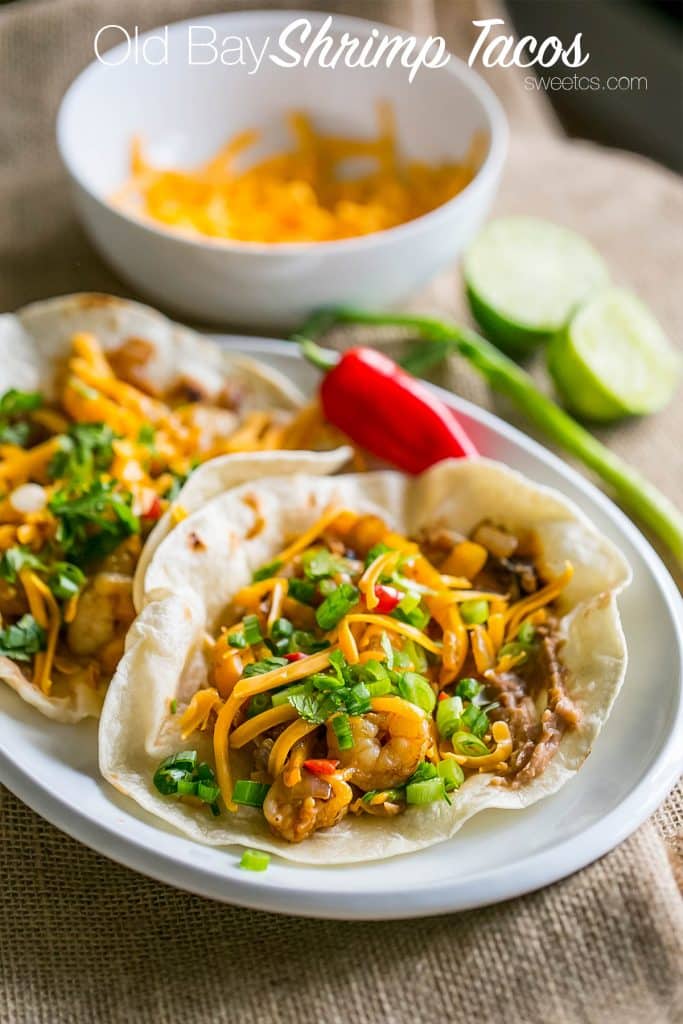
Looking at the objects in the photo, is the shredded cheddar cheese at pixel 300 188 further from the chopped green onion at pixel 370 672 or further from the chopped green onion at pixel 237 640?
the chopped green onion at pixel 370 672

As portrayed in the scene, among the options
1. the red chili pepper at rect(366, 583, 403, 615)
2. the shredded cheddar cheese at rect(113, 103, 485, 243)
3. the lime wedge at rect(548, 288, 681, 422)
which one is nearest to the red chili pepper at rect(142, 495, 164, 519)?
the red chili pepper at rect(366, 583, 403, 615)

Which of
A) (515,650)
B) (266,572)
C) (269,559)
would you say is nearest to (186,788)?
(266,572)

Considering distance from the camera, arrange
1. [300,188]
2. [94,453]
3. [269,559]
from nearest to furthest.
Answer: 1. [269,559]
2. [94,453]
3. [300,188]

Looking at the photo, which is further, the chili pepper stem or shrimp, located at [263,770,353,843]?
the chili pepper stem

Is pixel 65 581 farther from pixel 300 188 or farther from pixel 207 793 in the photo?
pixel 300 188

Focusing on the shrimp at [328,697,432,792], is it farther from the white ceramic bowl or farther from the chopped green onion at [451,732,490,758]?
the white ceramic bowl

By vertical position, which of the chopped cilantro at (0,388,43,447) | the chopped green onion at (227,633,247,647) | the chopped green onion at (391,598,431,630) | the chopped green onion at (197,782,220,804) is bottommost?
the chopped cilantro at (0,388,43,447)
